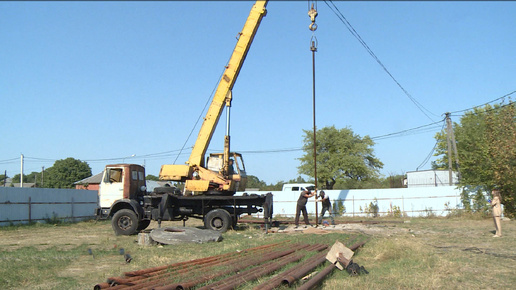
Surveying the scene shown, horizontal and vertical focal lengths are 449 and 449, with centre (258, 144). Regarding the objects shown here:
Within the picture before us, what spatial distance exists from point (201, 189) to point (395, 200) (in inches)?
629

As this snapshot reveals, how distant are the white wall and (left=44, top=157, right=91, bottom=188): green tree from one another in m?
53.3

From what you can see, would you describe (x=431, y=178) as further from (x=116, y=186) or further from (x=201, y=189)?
(x=116, y=186)

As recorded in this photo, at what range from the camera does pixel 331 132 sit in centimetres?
5059

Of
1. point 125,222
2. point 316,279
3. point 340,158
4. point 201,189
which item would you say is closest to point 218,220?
point 201,189

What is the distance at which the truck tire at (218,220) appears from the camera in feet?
56.9

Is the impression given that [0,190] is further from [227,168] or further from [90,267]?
[90,267]

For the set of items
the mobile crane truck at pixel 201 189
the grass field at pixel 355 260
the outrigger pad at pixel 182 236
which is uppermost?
the mobile crane truck at pixel 201 189

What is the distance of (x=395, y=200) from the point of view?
29.2m

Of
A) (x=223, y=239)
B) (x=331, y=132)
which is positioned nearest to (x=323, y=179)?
(x=331, y=132)

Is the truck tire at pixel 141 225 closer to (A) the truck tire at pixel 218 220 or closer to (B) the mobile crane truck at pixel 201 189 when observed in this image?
(B) the mobile crane truck at pixel 201 189

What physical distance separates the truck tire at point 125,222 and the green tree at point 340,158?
3343 cm

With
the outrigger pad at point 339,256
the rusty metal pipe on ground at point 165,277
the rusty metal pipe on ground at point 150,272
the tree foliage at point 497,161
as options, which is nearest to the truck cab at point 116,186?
the rusty metal pipe on ground at point 150,272

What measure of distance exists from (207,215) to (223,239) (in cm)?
301

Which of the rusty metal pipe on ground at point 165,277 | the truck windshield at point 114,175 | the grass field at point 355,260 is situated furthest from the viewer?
the truck windshield at point 114,175
